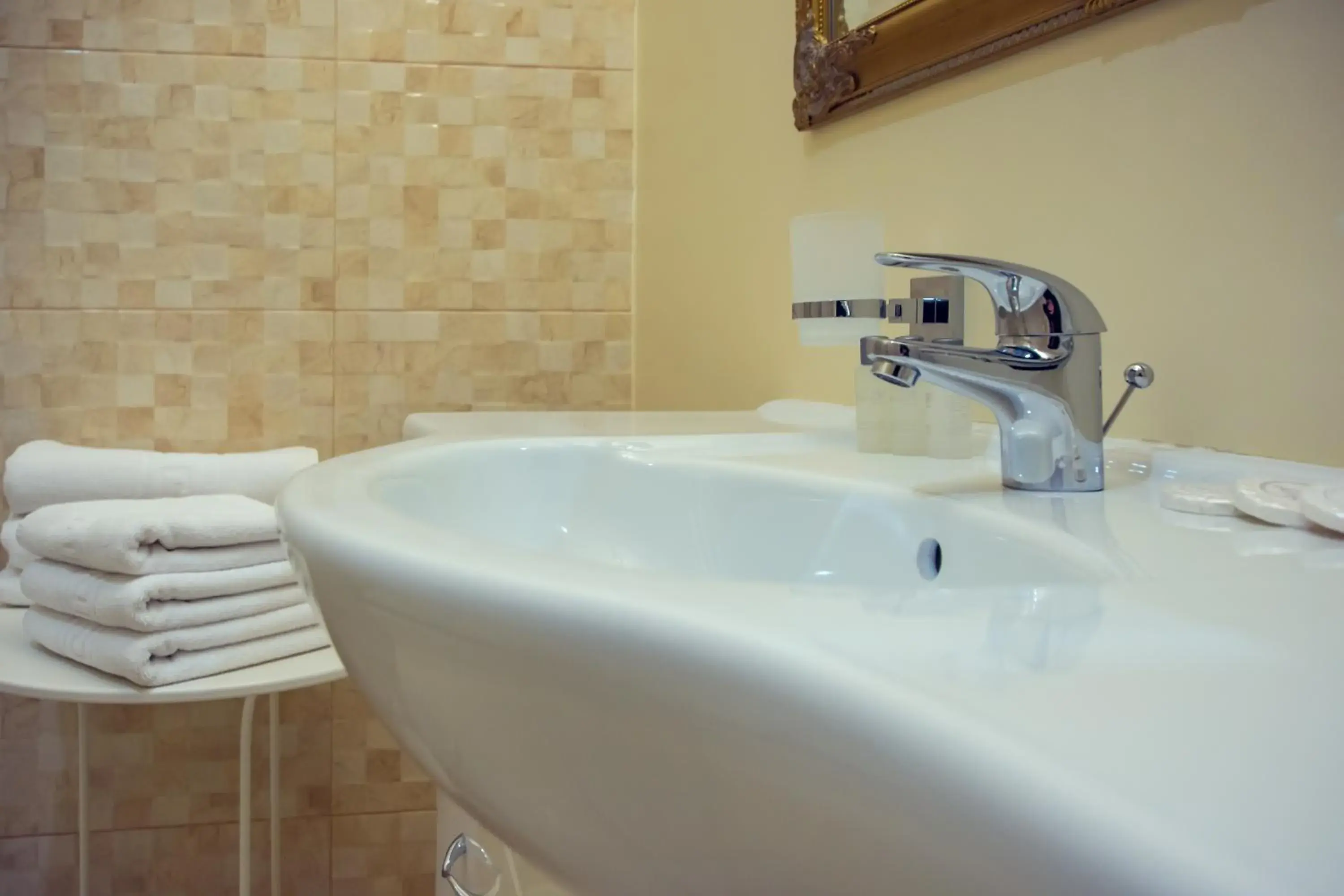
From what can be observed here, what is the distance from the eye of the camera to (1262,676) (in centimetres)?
22

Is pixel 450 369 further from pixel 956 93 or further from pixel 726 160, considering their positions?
pixel 956 93

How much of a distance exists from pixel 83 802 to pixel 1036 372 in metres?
1.31

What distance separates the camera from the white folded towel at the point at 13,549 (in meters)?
1.35

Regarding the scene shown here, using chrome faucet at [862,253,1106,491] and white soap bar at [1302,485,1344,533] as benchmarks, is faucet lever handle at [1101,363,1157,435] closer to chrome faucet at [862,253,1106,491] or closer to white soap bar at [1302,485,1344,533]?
chrome faucet at [862,253,1106,491]

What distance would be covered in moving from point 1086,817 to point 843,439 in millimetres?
676

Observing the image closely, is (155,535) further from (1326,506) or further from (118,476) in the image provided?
(1326,506)

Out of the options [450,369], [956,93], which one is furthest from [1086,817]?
[450,369]

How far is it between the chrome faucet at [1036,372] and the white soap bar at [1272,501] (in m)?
0.10

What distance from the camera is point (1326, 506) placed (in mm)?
402

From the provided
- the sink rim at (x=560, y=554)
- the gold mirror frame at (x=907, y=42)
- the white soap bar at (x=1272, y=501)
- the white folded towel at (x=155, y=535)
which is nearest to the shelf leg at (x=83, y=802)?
the white folded towel at (x=155, y=535)

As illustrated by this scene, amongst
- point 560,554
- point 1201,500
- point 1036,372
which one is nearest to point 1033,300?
point 1036,372

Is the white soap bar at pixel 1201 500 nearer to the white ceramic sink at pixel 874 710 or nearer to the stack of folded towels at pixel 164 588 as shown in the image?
the white ceramic sink at pixel 874 710

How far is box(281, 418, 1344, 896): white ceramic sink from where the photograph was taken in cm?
16

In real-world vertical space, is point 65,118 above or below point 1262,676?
above
